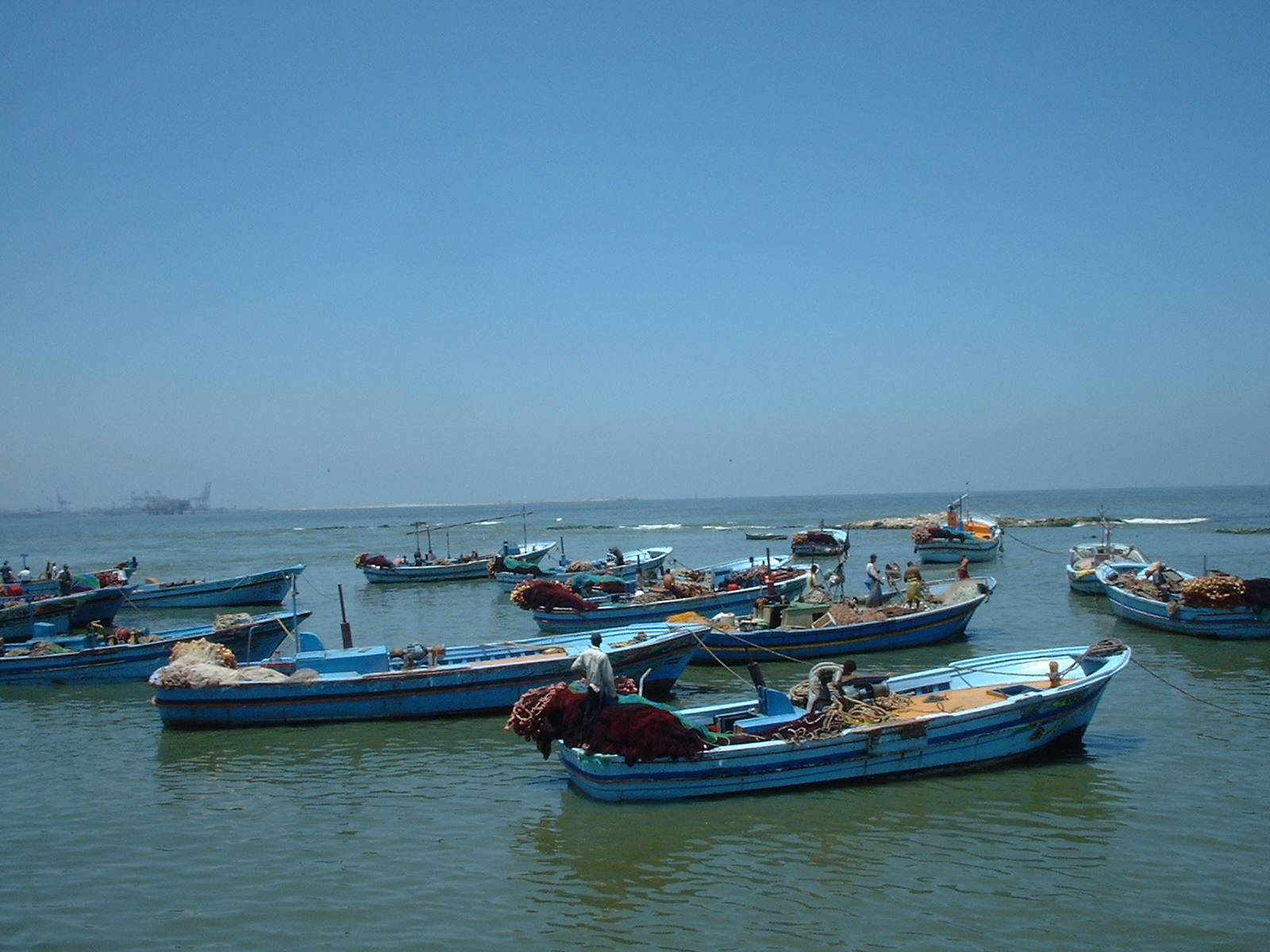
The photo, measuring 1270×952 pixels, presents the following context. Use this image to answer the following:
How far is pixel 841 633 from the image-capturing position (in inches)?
854

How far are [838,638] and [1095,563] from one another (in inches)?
641

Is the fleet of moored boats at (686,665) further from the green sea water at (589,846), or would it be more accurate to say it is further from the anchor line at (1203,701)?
the anchor line at (1203,701)

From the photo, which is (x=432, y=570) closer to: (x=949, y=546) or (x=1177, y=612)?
(x=949, y=546)

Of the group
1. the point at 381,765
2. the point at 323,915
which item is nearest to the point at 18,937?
the point at 323,915

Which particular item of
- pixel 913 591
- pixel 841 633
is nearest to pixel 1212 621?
pixel 913 591

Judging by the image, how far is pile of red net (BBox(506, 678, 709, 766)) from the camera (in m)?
12.3

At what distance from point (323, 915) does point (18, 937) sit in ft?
9.62

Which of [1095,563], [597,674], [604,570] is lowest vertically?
[1095,563]

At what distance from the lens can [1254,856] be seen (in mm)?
10219

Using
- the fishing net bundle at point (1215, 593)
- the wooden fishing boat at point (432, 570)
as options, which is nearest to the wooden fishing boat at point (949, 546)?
the wooden fishing boat at point (432, 570)

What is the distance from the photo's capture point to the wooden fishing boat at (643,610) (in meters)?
24.6

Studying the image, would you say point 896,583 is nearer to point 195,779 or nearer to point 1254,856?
point 1254,856

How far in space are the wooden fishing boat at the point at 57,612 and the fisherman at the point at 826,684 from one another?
24775 mm

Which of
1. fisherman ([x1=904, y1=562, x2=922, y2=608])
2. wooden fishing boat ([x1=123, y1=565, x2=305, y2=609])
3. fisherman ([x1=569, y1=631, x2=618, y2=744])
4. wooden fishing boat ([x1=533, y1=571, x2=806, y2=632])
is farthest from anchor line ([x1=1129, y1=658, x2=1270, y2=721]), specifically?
wooden fishing boat ([x1=123, y1=565, x2=305, y2=609])
